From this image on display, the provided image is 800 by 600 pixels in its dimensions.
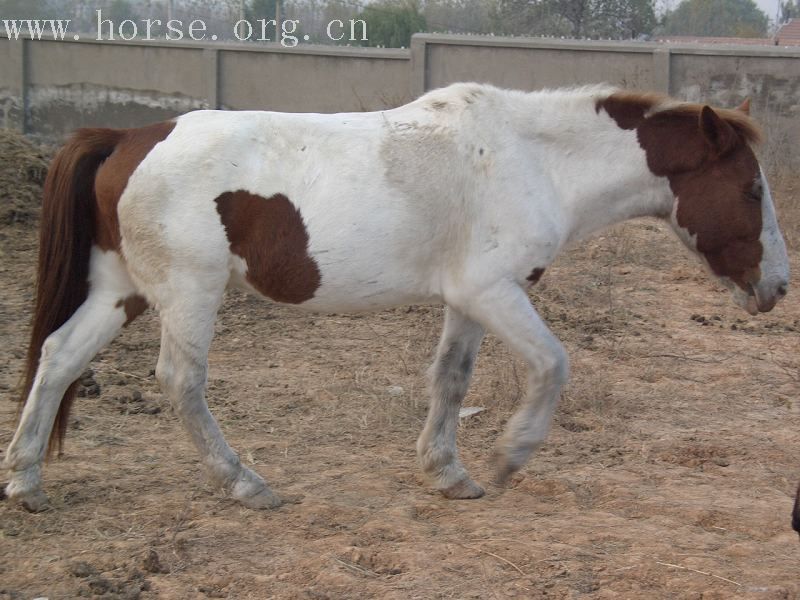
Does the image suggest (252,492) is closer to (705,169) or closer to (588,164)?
(588,164)

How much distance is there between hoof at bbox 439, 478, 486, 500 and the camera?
15.2 feet

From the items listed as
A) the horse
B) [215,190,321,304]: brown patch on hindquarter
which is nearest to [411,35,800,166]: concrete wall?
the horse

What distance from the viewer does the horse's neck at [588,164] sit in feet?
14.8

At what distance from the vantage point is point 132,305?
4.49 meters

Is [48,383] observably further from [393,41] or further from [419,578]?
[393,41]

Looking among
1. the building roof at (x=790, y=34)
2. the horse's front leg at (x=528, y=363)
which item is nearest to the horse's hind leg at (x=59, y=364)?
the horse's front leg at (x=528, y=363)

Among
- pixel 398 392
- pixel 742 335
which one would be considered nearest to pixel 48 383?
pixel 398 392

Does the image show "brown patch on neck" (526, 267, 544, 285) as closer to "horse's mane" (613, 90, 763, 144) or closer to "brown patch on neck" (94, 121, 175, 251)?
"horse's mane" (613, 90, 763, 144)

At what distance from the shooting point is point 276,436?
17.8 feet

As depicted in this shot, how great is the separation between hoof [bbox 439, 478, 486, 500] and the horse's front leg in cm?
43

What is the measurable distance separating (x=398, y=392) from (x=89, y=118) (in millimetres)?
12290

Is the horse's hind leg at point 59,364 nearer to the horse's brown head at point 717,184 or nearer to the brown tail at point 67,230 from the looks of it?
the brown tail at point 67,230

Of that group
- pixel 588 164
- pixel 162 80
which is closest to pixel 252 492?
pixel 588 164

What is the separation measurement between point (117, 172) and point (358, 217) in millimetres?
1049
